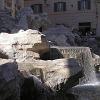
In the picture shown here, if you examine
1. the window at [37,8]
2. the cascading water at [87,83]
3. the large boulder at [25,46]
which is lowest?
the cascading water at [87,83]

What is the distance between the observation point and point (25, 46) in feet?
45.5

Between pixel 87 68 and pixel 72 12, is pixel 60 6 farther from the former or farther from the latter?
pixel 87 68

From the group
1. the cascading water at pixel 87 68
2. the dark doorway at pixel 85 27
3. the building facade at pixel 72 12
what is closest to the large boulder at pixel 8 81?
the cascading water at pixel 87 68

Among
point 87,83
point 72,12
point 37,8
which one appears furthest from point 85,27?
point 87,83

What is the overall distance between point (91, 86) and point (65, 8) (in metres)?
29.2

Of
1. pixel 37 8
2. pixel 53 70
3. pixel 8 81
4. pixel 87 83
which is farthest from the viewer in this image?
pixel 37 8

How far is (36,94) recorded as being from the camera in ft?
36.1

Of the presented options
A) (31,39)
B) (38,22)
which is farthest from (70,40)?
(31,39)

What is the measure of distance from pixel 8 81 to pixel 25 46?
19.6ft

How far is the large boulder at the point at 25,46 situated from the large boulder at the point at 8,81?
5.06m

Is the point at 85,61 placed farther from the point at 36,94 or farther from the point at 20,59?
the point at 36,94

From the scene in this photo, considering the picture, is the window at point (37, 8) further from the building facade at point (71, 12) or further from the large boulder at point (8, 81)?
the large boulder at point (8, 81)

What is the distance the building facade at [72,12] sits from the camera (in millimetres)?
45344

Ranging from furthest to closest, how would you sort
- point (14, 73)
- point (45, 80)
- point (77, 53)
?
Result: 1. point (77, 53)
2. point (45, 80)
3. point (14, 73)
